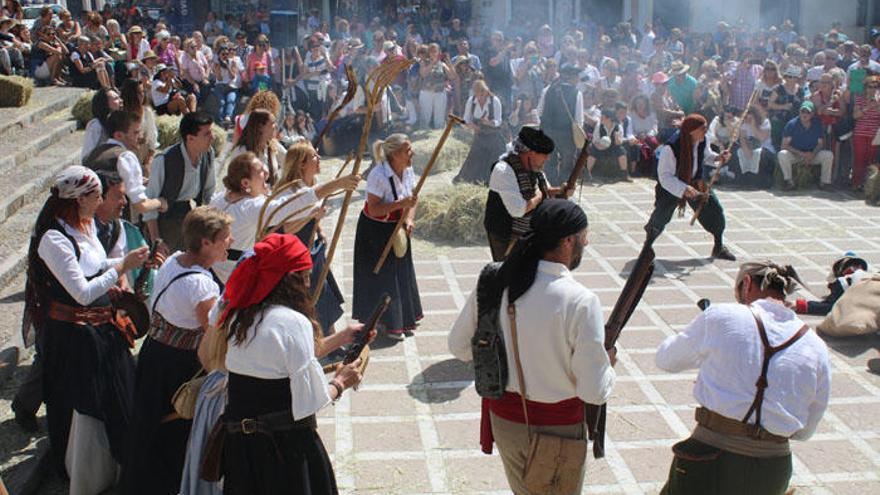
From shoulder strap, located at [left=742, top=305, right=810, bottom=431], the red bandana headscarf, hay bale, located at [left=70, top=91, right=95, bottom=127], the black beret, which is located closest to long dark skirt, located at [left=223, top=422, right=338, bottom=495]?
the red bandana headscarf

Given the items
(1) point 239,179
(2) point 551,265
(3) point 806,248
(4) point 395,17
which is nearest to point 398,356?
(1) point 239,179

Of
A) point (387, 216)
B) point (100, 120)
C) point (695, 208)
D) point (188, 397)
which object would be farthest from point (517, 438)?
point (695, 208)

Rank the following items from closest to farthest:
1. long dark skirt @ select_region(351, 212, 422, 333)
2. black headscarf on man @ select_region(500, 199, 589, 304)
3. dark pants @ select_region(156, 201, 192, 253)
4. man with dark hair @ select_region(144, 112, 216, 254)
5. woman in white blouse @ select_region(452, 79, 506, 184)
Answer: black headscarf on man @ select_region(500, 199, 589, 304) → man with dark hair @ select_region(144, 112, 216, 254) → dark pants @ select_region(156, 201, 192, 253) → long dark skirt @ select_region(351, 212, 422, 333) → woman in white blouse @ select_region(452, 79, 506, 184)

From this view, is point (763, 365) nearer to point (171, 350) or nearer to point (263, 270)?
point (263, 270)

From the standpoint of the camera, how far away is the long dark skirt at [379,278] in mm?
7340

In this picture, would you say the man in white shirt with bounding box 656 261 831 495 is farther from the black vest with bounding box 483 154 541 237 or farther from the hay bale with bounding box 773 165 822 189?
the hay bale with bounding box 773 165 822 189

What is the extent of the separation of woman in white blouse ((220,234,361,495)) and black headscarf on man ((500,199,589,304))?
2.70 feet

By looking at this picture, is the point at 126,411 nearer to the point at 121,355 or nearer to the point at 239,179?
the point at 121,355

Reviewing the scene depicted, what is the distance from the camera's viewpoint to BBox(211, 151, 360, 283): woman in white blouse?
5.70 meters

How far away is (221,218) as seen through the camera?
4.50 m

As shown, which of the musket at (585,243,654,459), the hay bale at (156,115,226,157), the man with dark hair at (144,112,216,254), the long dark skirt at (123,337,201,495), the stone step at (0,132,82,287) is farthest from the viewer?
the hay bale at (156,115,226,157)

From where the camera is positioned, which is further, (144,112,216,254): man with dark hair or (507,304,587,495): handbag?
(144,112,216,254): man with dark hair

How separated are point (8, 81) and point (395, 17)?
15221mm

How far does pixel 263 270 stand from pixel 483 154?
996 cm
